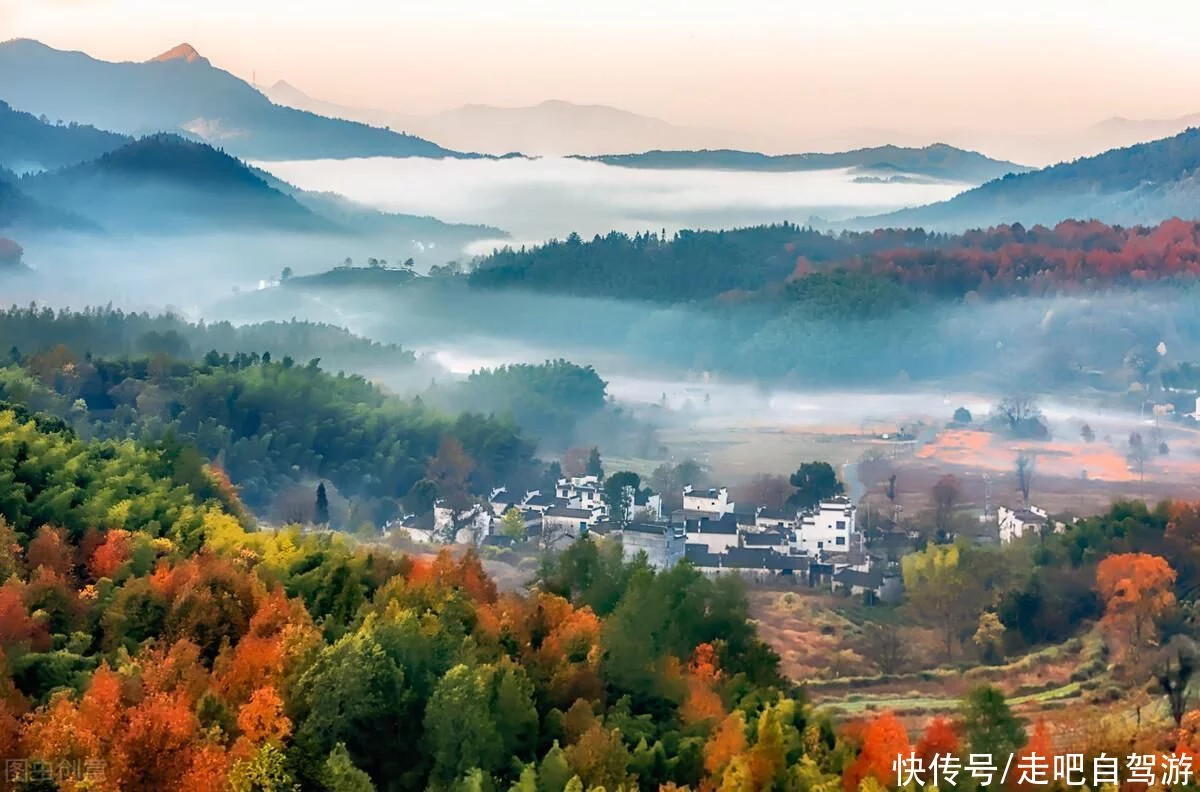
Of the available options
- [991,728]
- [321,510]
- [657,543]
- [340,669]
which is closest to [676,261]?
[321,510]

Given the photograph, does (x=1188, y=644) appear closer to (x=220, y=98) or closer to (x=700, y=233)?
(x=700, y=233)

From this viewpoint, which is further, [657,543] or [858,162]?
[858,162]

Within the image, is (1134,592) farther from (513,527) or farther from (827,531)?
(513,527)

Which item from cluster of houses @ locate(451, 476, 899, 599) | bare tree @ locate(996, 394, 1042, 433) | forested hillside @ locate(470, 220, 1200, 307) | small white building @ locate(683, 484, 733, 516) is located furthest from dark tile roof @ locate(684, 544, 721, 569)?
forested hillside @ locate(470, 220, 1200, 307)

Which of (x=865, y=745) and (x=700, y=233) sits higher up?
(x=700, y=233)

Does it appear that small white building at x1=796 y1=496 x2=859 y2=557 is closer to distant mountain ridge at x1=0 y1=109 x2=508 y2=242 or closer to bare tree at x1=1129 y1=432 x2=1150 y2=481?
bare tree at x1=1129 y1=432 x2=1150 y2=481

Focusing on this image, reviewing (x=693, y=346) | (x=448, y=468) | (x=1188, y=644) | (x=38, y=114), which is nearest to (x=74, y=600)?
(x=1188, y=644)
